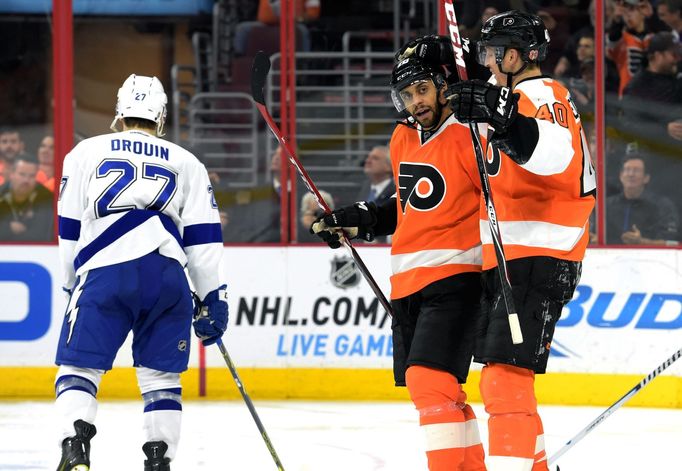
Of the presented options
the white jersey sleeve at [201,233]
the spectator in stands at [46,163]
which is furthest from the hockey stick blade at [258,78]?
the spectator in stands at [46,163]

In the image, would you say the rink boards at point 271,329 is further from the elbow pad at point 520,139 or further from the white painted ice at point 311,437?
the elbow pad at point 520,139

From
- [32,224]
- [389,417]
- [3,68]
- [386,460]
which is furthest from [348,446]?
[3,68]

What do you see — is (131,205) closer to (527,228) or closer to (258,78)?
(258,78)

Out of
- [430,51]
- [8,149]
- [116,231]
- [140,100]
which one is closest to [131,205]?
[116,231]

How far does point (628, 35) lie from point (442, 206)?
3.39 m

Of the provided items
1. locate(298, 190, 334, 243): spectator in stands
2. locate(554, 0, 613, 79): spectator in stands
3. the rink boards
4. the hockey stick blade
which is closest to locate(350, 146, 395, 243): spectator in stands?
locate(298, 190, 334, 243): spectator in stands

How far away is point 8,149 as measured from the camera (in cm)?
702

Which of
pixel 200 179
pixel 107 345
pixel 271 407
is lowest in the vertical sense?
pixel 271 407

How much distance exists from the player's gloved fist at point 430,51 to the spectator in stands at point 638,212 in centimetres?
314

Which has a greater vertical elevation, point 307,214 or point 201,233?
point 201,233

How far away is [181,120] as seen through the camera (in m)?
7.08

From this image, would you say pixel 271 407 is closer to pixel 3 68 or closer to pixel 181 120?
pixel 181 120

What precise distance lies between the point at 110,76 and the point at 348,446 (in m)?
2.64

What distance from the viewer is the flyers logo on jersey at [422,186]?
371 cm
